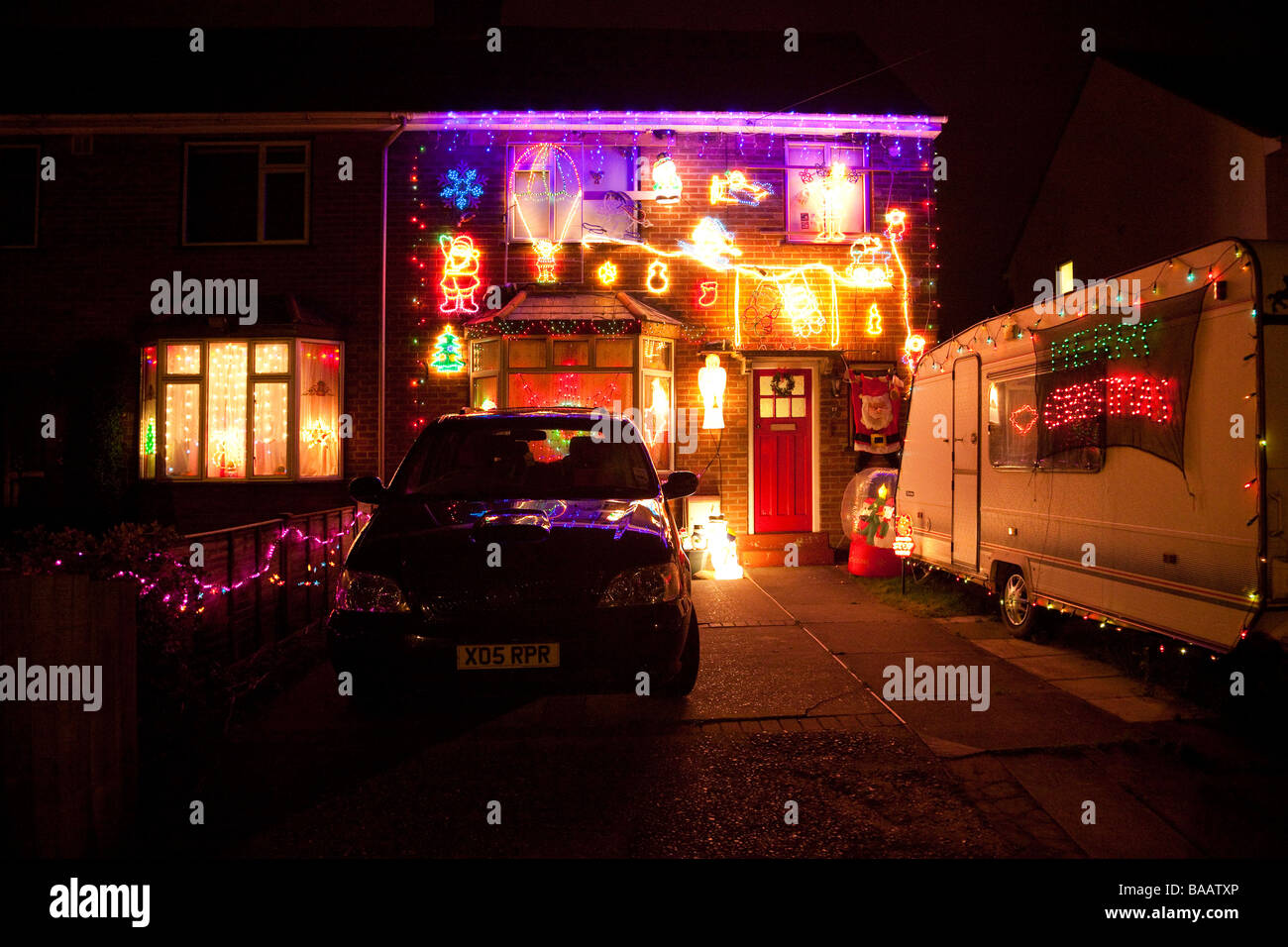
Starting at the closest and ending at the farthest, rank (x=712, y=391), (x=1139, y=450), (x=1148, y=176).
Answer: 1. (x=1139, y=450)
2. (x=712, y=391)
3. (x=1148, y=176)

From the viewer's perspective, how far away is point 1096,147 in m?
16.3

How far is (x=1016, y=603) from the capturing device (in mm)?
7250

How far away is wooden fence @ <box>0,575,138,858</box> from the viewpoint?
3.22 metres

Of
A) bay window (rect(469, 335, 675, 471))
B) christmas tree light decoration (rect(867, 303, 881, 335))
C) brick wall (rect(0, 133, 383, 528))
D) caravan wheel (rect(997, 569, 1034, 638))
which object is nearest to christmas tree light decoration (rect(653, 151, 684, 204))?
bay window (rect(469, 335, 675, 471))

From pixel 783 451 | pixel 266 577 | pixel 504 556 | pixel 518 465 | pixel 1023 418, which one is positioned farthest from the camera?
pixel 783 451

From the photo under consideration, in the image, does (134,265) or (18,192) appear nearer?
(134,265)

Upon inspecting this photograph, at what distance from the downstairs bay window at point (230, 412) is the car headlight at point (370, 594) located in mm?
8083

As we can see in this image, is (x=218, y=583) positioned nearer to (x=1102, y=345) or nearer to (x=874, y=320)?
(x=1102, y=345)

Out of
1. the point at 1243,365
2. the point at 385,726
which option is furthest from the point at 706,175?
the point at 385,726

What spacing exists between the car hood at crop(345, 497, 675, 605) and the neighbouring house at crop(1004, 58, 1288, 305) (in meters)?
11.4

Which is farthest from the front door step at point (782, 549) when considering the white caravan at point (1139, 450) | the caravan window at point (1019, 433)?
the caravan window at point (1019, 433)

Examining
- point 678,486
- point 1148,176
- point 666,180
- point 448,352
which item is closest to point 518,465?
point 678,486

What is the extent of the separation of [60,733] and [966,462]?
720 cm

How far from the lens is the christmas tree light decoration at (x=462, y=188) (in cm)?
1192
